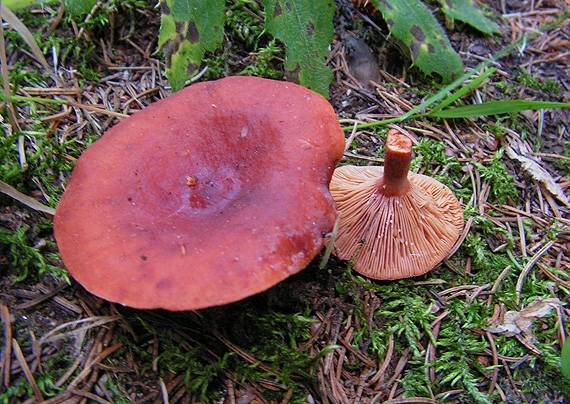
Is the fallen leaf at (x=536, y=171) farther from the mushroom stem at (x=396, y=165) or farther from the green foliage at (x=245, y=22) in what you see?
the green foliage at (x=245, y=22)

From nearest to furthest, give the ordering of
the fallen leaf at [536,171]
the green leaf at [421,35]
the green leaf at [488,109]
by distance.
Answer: the green leaf at [488,109] → the fallen leaf at [536,171] → the green leaf at [421,35]

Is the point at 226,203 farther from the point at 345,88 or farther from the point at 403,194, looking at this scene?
the point at 345,88

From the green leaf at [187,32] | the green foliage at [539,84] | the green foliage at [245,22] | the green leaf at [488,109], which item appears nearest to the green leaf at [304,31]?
the green leaf at [187,32]

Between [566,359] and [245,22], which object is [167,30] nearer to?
[245,22]

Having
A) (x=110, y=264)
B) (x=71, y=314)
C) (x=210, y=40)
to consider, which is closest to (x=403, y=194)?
(x=210, y=40)

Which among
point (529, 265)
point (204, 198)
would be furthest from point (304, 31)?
point (529, 265)

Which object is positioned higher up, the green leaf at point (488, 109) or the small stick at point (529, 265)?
the green leaf at point (488, 109)
